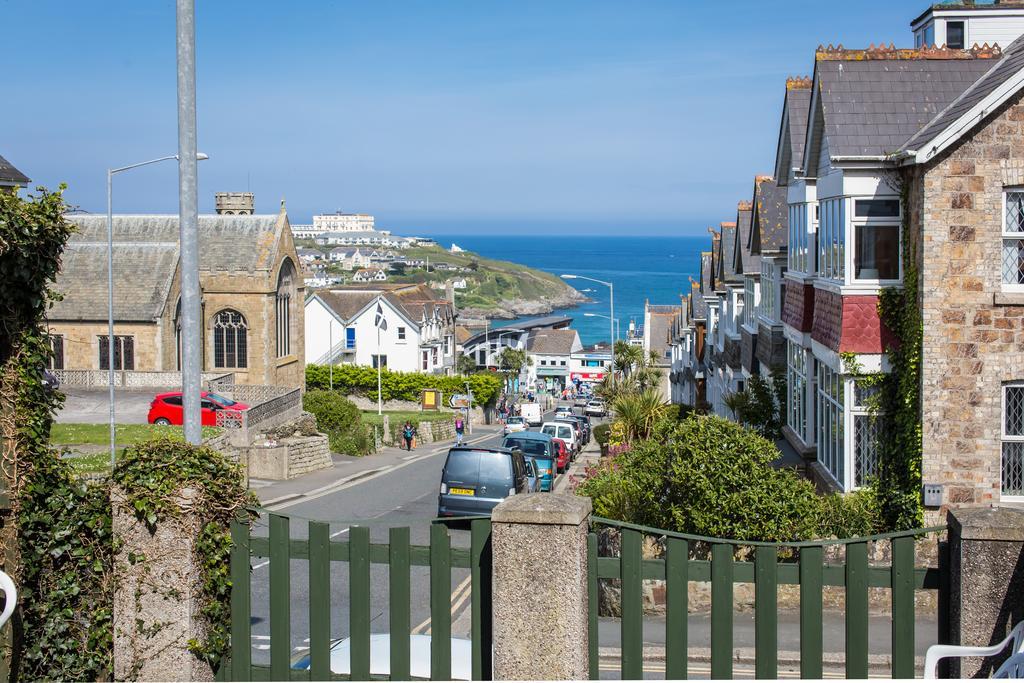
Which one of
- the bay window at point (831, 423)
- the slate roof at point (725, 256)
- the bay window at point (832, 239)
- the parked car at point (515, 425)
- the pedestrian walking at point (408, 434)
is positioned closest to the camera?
the bay window at point (832, 239)

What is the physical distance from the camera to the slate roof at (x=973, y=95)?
14.6 m

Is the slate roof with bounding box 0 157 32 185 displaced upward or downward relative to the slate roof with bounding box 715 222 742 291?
upward

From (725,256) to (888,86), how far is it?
2060cm

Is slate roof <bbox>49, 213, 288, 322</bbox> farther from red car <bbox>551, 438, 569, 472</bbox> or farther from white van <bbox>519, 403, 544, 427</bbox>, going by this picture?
red car <bbox>551, 438, 569, 472</bbox>

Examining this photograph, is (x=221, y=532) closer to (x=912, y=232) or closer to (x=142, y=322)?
(x=912, y=232)

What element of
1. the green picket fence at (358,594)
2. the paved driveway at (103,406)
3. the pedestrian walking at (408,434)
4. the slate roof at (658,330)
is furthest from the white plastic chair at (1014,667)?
the slate roof at (658,330)

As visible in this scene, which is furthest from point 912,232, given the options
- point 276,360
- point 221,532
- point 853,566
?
point 276,360

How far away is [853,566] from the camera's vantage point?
6582 millimetres

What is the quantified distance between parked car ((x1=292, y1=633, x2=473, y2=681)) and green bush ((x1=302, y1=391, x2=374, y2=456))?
120 feet

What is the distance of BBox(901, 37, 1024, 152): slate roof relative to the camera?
14598 mm

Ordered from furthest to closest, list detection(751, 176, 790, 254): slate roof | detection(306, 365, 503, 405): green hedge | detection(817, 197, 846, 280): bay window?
detection(306, 365, 503, 405): green hedge < detection(751, 176, 790, 254): slate roof < detection(817, 197, 846, 280): bay window

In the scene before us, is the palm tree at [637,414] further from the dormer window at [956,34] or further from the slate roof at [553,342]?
the slate roof at [553,342]

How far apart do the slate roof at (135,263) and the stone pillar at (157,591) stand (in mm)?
47314

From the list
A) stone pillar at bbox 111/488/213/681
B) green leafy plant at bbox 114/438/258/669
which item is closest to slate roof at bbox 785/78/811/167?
green leafy plant at bbox 114/438/258/669
